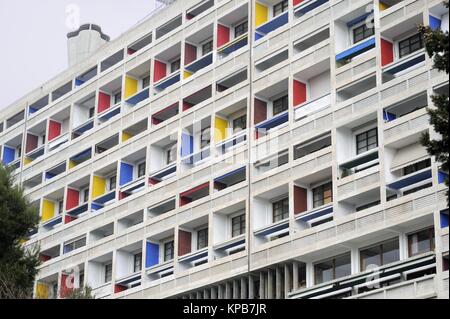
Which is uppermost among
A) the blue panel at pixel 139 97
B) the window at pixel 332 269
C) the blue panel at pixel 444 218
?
the blue panel at pixel 139 97

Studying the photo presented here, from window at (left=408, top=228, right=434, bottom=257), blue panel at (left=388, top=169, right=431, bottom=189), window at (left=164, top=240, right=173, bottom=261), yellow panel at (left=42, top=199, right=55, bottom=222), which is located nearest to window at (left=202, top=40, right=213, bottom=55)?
window at (left=164, top=240, right=173, bottom=261)

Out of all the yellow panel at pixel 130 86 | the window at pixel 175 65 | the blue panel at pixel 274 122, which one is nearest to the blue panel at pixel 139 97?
the yellow panel at pixel 130 86

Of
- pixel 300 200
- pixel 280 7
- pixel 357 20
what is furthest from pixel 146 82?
pixel 300 200

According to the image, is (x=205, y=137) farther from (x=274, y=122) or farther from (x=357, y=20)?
(x=357, y=20)

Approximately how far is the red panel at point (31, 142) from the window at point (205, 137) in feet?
56.0

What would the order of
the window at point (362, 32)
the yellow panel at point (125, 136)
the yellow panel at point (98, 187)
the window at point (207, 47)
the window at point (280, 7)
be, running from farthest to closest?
the yellow panel at point (98, 187) < the yellow panel at point (125, 136) < the window at point (207, 47) < the window at point (280, 7) < the window at point (362, 32)

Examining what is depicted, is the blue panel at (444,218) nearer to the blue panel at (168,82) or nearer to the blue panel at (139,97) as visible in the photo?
the blue panel at (168,82)

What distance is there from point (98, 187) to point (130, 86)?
5536 mm

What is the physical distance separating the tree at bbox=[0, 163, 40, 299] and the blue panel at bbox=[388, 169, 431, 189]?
47.8 ft

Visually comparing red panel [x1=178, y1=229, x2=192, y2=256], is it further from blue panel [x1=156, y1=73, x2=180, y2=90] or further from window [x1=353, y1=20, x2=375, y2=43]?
window [x1=353, y1=20, x2=375, y2=43]

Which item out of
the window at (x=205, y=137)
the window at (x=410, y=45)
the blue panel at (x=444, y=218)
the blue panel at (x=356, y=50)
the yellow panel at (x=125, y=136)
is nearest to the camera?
the blue panel at (x=444, y=218)

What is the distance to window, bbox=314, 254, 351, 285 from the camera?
166 ft

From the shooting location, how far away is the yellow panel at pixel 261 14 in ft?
193

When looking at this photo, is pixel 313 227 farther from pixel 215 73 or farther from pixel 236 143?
pixel 215 73
